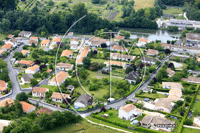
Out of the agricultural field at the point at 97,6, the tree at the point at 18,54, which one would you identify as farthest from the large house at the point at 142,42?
the tree at the point at 18,54

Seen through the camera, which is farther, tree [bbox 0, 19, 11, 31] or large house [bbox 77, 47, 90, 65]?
tree [bbox 0, 19, 11, 31]

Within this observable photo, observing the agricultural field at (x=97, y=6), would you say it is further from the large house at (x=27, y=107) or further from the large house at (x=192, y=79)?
the large house at (x=27, y=107)

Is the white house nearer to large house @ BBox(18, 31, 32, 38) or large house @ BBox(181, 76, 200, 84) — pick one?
large house @ BBox(181, 76, 200, 84)

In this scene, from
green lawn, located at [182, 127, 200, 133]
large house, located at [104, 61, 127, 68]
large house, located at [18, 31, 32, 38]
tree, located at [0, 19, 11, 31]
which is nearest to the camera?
green lawn, located at [182, 127, 200, 133]

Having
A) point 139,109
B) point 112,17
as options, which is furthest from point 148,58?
point 112,17

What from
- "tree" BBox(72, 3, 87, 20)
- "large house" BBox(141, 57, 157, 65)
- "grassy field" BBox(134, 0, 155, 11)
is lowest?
"large house" BBox(141, 57, 157, 65)

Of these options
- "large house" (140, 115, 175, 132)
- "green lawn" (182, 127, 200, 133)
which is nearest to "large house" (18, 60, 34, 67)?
"large house" (140, 115, 175, 132)
